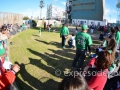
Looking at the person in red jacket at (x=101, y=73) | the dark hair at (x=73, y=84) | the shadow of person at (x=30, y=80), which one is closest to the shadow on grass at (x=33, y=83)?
the shadow of person at (x=30, y=80)

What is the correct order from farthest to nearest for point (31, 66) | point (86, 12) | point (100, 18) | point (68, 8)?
point (68, 8) < point (86, 12) < point (100, 18) < point (31, 66)

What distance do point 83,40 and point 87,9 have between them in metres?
76.2

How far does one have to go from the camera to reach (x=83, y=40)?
5.95 meters

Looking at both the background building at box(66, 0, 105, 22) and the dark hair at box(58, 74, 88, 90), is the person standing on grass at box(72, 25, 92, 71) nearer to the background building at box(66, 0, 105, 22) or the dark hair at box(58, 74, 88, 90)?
the dark hair at box(58, 74, 88, 90)

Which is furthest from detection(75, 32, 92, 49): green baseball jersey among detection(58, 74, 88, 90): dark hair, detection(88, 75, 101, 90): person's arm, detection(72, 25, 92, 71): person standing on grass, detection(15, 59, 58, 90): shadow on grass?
detection(58, 74, 88, 90): dark hair

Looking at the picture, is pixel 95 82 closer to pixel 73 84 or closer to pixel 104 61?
pixel 104 61

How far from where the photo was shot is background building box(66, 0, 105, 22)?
70625mm

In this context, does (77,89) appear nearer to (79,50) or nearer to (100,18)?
(79,50)

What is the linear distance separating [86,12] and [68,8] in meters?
22.7

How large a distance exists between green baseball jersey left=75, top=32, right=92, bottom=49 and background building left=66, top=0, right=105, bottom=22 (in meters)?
66.1

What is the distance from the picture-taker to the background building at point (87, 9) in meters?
70.6

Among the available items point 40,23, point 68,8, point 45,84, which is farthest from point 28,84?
point 68,8

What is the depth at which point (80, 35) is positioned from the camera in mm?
5930

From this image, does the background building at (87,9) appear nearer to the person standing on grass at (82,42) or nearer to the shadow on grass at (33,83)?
the person standing on grass at (82,42)
